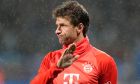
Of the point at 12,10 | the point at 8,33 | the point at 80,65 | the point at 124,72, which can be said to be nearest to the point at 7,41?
the point at 8,33

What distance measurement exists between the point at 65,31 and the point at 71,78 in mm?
269

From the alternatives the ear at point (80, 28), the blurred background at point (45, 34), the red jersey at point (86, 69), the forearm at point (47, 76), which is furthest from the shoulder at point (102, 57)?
the blurred background at point (45, 34)

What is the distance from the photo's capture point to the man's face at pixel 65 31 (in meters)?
2.25

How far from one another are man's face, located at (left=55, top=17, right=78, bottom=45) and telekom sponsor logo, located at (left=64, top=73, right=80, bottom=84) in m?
0.19

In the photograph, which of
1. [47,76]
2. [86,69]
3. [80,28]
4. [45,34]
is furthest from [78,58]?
[45,34]

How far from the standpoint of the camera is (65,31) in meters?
2.27

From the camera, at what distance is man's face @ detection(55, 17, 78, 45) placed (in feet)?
7.38

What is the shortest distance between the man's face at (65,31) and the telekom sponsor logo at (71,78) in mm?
185

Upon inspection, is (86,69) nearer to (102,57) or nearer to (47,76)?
(102,57)

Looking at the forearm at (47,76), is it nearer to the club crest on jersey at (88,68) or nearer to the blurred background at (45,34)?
the club crest on jersey at (88,68)

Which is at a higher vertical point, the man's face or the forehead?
the forehead

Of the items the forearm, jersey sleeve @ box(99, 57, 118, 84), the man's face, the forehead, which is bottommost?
jersey sleeve @ box(99, 57, 118, 84)

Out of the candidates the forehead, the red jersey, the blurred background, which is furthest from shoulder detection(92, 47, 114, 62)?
the blurred background

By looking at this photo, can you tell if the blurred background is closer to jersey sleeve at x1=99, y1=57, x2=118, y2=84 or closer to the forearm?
jersey sleeve at x1=99, y1=57, x2=118, y2=84
